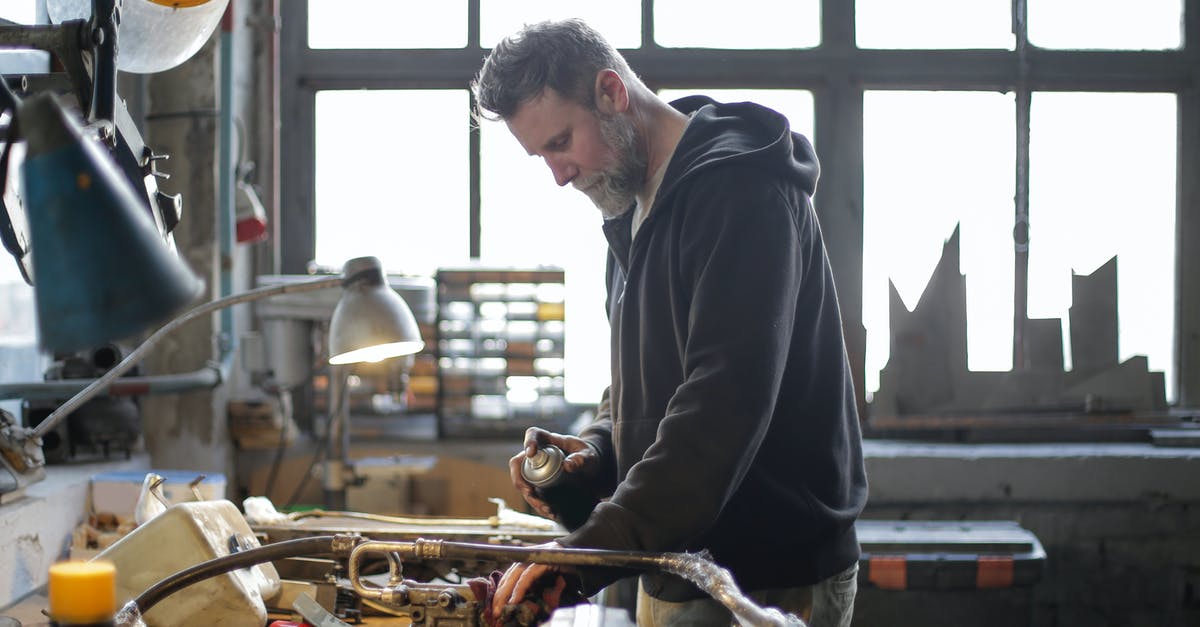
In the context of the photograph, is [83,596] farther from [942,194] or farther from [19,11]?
[942,194]

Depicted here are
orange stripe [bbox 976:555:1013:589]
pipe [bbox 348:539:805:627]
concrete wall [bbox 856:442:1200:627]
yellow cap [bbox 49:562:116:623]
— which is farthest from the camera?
concrete wall [bbox 856:442:1200:627]

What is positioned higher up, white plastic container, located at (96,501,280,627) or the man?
the man

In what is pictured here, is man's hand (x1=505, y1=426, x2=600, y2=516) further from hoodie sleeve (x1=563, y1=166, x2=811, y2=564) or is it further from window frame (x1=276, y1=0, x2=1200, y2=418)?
window frame (x1=276, y1=0, x2=1200, y2=418)

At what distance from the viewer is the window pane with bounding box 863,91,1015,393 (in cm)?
384

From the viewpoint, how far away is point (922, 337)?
362 centimetres

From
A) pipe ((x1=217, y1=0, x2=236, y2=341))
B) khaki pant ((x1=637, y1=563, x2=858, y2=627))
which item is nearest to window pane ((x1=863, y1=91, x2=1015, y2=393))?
pipe ((x1=217, y1=0, x2=236, y2=341))

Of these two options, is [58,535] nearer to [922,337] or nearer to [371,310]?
[371,310]

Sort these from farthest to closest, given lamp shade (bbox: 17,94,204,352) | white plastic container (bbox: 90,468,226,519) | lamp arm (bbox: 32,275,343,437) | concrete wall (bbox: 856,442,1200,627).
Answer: concrete wall (bbox: 856,442,1200,627)
white plastic container (bbox: 90,468,226,519)
lamp arm (bbox: 32,275,343,437)
lamp shade (bbox: 17,94,204,352)

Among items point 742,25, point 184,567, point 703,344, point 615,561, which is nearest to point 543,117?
point 703,344

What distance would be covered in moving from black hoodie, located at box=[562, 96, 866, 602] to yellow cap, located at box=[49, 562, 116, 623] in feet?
2.64

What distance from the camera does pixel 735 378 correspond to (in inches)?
51.0

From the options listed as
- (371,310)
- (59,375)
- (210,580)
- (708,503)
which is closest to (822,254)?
(708,503)

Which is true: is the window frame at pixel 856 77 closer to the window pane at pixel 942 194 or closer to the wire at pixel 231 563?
the window pane at pixel 942 194

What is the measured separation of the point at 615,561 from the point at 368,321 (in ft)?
2.52
